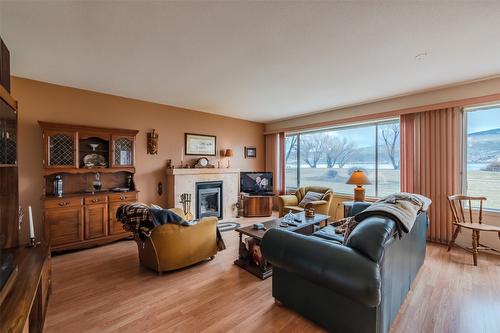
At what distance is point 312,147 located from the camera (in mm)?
5887

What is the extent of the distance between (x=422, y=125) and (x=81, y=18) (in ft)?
15.9

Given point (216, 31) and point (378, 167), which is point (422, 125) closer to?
point (378, 167)

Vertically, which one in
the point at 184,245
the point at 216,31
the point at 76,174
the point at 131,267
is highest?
the point at 216,31

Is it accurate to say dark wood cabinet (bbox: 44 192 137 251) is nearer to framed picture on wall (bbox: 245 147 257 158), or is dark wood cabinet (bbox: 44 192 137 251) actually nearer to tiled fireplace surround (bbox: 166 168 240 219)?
tiled fireplace surround (bbox: 166 168 240 219)

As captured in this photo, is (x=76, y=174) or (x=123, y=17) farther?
(x=76, y=174)

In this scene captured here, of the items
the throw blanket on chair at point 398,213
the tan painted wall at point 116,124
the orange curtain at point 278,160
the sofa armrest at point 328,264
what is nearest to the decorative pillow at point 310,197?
the orange curtain at point 278,160

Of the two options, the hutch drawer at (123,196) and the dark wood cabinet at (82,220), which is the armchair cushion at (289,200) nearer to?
the hutch drawer at (123,196)

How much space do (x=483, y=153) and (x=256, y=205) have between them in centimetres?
418

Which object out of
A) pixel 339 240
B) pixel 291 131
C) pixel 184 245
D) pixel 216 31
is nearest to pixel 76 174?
pixel 184 245

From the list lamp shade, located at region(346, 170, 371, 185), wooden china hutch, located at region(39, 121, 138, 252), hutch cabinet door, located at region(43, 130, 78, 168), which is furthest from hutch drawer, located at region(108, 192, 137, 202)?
lamp shade, located at region(346, 170, 371, 185)

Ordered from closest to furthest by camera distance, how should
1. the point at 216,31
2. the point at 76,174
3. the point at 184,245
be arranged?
1. the point at 216,31
2. the point at 184,245
3. the point at 76,174

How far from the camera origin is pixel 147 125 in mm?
4473

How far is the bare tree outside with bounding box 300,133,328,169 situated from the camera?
568cm

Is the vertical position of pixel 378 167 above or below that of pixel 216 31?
below
